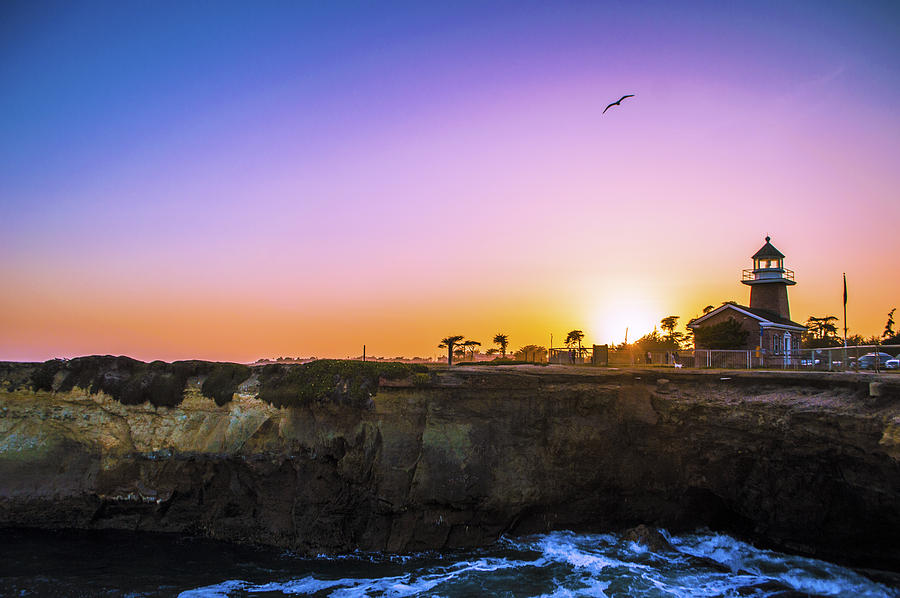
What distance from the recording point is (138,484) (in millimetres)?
15953

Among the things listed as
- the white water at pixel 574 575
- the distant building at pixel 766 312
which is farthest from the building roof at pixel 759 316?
the white water at pixel 574 575

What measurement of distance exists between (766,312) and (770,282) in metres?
2.75

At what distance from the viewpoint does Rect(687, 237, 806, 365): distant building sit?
118ft

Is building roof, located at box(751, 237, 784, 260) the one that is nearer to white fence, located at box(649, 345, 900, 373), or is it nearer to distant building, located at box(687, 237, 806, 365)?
distant building, located at box(687, 237, 806, 365)

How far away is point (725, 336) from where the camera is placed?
1407 inches

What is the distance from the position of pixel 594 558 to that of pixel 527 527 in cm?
228

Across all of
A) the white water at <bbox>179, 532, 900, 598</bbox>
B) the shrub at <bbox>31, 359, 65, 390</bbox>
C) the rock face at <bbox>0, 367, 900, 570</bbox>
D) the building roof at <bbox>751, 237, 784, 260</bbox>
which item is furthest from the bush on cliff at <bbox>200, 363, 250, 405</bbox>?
the building roof at <bbox>751, 237, 784, 260</bbox>

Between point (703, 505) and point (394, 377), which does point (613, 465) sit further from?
point (394, 377)

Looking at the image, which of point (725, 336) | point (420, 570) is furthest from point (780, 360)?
point (420, 570)

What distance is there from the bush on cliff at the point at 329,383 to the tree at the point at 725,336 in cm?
2680

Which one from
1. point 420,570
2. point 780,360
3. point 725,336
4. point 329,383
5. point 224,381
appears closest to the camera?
point 420,570

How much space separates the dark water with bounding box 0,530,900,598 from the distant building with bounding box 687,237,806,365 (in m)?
24.6

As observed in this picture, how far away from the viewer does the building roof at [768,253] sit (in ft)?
134

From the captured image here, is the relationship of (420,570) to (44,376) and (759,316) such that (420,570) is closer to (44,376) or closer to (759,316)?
(44,376)
